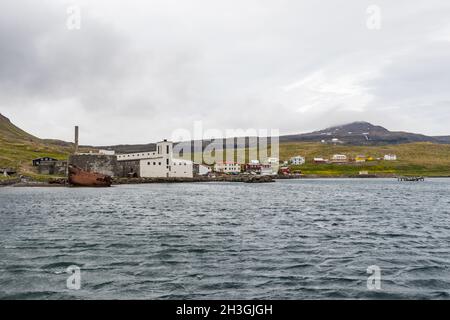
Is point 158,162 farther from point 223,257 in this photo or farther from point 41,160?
point 223,257

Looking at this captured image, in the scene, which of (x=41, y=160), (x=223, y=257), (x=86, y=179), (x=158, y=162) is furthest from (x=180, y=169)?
(x=223, y=257)

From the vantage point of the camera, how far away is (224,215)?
3803 centimetres

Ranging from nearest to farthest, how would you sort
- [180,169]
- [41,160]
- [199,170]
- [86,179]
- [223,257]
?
1. [223,257]
2. [86,179]
3. [41,160]
4. [180,169]
5. [199,170]

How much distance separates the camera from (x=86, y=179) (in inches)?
3979

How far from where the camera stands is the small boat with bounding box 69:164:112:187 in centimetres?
10019

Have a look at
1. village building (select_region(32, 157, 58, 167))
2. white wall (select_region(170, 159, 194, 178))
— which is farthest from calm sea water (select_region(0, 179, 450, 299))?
village building (select_region(32, 157, 58, 167))

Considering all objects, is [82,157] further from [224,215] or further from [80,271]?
[80,271]

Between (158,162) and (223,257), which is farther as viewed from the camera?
(158,162)

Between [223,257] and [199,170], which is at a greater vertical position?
[199,170]

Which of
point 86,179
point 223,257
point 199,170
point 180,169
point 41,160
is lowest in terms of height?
point 223,257

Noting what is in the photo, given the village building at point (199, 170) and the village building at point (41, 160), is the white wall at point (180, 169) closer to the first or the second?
the village building at point (199, 170)

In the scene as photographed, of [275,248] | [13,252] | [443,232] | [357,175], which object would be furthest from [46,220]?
[357,175]

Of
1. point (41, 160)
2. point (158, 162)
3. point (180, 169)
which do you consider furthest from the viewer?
point (180, 169)
